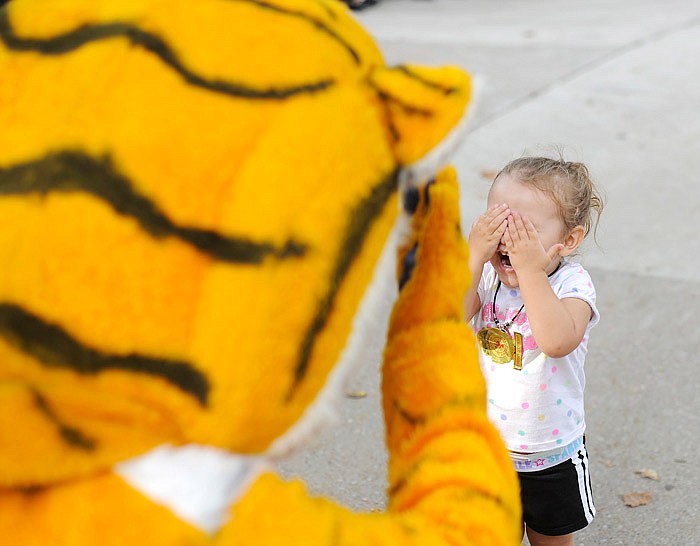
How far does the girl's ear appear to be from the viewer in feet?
6.96

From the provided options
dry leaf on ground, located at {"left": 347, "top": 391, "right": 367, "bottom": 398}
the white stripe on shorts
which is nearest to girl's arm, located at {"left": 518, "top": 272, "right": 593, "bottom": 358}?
the white stripe on shorts

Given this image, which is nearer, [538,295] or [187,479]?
[187,479]

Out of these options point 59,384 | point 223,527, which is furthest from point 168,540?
point 59,384

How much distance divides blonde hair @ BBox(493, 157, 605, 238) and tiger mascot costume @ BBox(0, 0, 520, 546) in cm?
107

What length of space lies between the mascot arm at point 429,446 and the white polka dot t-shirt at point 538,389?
770mm

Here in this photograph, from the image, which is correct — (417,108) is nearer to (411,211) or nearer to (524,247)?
(411,211)

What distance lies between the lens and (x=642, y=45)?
26.9 ft

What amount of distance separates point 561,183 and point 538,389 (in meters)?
0.48

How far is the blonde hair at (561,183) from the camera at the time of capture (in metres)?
2.11

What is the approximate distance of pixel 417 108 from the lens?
1.11 metres

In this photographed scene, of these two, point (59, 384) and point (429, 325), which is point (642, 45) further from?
point (59, 384)

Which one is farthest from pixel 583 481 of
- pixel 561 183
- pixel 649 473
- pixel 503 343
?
pixel 649 473

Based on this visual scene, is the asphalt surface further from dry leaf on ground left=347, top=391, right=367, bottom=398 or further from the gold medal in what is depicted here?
the gold medal

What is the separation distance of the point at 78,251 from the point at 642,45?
8.07m
